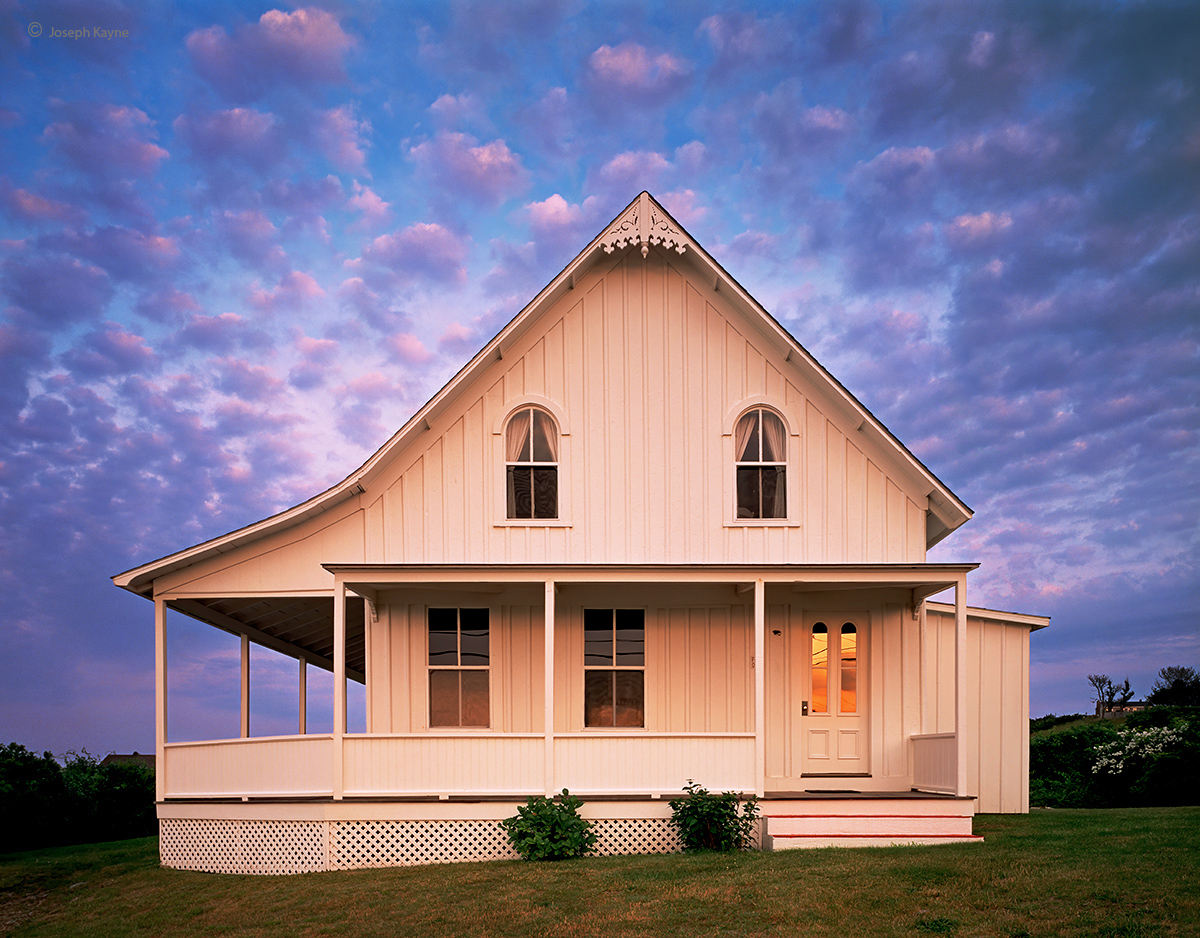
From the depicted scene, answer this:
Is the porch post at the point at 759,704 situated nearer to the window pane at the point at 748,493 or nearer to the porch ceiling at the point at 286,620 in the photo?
the window pane at the point at 748,493

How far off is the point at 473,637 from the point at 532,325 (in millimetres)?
4939

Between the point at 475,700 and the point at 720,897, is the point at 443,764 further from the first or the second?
the point at 720,897

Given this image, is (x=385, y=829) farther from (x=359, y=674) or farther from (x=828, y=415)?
(x=359, y=674)

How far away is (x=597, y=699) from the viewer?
15.2 metres

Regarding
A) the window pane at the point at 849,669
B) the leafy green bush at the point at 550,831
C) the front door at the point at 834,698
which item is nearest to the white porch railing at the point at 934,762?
the front door at the point at 834,698

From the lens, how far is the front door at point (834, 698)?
50.3ft

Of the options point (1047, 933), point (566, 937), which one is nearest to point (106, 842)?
point (566, 937)

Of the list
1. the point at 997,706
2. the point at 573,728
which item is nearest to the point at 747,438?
the point at 573,728

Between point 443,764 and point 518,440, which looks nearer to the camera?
point 443,764

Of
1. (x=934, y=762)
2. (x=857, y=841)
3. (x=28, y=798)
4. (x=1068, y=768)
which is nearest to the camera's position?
(x=857, y=841)

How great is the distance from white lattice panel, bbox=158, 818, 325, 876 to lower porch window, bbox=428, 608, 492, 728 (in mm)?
2532

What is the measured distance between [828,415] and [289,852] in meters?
10.0

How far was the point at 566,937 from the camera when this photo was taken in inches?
362

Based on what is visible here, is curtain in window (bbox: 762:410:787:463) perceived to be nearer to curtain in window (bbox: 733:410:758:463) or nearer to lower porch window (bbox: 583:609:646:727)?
curtain in window (bbox: 733:410:758:463)
